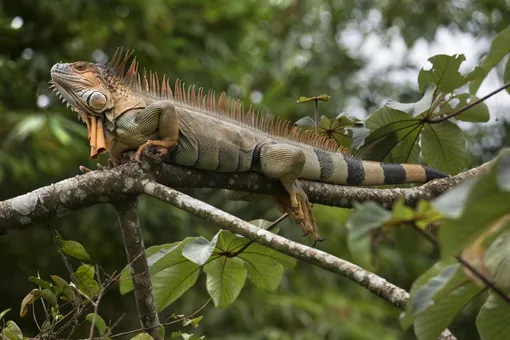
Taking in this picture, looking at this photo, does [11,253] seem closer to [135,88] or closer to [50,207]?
[135,88]

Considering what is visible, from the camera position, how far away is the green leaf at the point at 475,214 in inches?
50.5

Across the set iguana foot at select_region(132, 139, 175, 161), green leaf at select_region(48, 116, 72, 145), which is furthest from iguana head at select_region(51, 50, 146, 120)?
green leaf at select_region(48, 116, 72, 145)

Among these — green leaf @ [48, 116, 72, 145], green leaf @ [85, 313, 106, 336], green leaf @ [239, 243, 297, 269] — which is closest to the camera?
green leaf @ [85, 313, 106, 336]

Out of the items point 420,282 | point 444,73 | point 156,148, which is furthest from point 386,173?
point 420,282

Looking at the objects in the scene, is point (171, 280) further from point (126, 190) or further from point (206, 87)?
point (206, 87)

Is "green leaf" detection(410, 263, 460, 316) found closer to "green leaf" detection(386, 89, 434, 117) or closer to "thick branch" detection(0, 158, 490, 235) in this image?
"thick branch" detection(0, 158, 490, 235)

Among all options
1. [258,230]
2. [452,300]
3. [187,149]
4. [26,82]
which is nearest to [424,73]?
[187,149]

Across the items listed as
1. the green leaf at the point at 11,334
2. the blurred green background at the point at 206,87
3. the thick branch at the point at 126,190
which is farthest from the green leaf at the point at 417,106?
the blurred green background at the point at 206,87

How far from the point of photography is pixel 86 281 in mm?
2521

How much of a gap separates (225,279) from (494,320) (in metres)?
1.29

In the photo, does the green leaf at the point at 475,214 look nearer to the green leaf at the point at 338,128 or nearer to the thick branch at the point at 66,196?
the thick branch at the point at 66,196

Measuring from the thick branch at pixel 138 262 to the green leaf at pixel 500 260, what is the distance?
1364mm

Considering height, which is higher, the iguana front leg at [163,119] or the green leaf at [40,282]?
the iguana front leg at [163,119]

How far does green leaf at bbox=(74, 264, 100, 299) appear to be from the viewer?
98.7 inches
